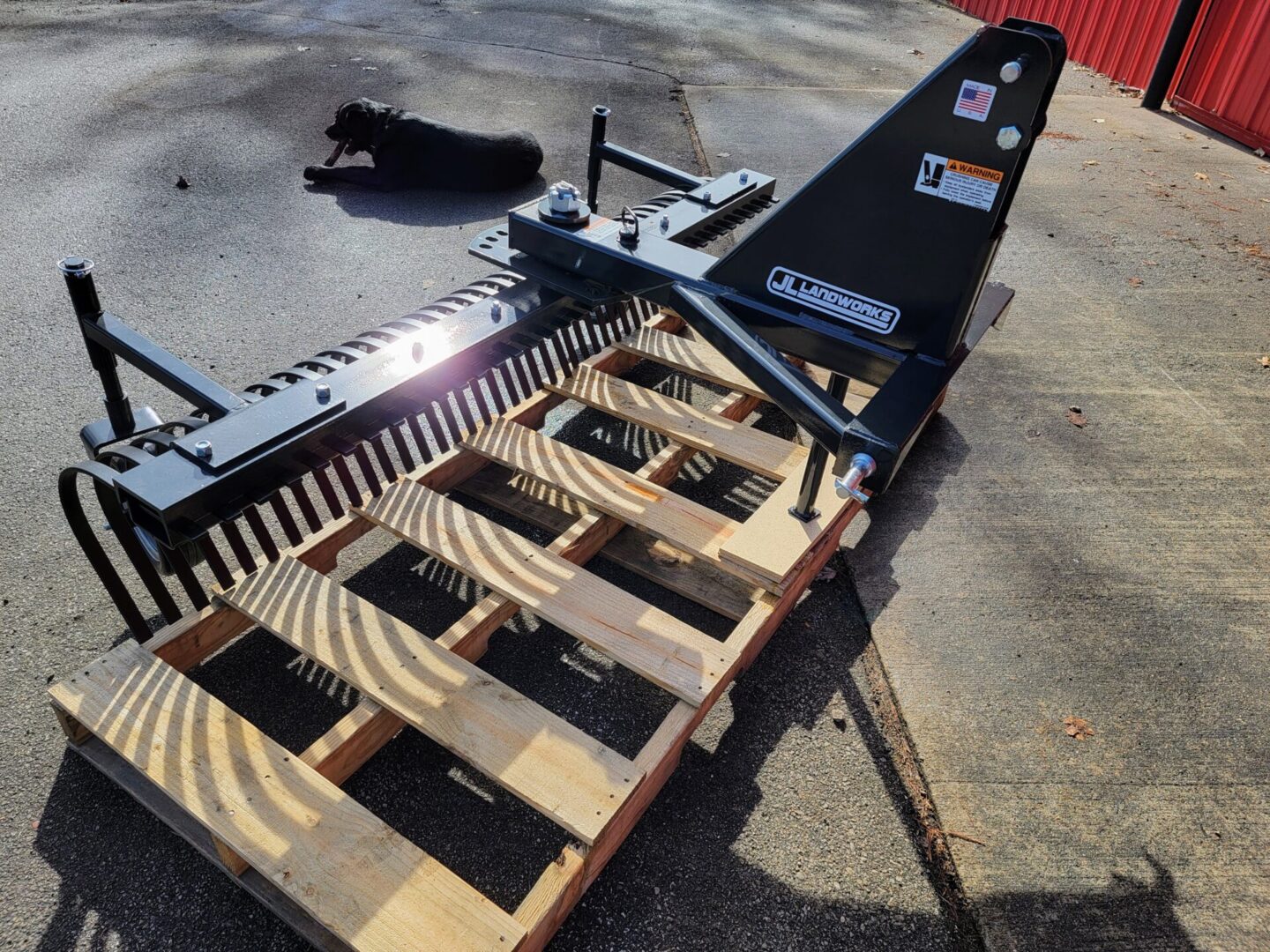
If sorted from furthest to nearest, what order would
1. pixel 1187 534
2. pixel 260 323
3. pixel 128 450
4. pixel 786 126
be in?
pixel 786 126 < pixel 260 323 < pixel 1187 534 < pixel 128 450

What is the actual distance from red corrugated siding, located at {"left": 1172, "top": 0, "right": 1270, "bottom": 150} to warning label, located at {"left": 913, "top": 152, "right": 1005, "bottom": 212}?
653cm

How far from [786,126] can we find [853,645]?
5013 millimetres

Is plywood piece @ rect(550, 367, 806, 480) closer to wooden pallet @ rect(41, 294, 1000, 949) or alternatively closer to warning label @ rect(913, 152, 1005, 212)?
wooden pallet @ rect(41, 294, 1000, 949)

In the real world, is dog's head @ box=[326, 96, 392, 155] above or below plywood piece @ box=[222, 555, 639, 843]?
above

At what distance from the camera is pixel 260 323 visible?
3.87m

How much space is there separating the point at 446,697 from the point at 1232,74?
26.0 feet

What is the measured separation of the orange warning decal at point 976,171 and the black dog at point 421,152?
3681 millimetres

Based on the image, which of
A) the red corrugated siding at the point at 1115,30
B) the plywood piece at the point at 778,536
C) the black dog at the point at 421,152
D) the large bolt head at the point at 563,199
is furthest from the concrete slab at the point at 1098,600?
the red corrugated siding at the point at 1115,30

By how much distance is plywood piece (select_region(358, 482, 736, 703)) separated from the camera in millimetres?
2188

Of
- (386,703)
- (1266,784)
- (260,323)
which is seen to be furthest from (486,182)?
(1266,784)

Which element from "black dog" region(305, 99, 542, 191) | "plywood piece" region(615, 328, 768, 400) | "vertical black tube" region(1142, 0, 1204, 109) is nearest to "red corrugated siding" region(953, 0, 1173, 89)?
"vertical black tube" region(1142, 0, 1204, 109)

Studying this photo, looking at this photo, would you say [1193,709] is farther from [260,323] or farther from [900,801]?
[260,323]

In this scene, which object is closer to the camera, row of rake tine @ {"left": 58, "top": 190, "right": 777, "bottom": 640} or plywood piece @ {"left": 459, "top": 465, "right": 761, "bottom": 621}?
row of rake tine @ {"left": 58, "top": 190, "right": 777, "bottom": 640}

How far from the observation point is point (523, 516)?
2.93 metres
